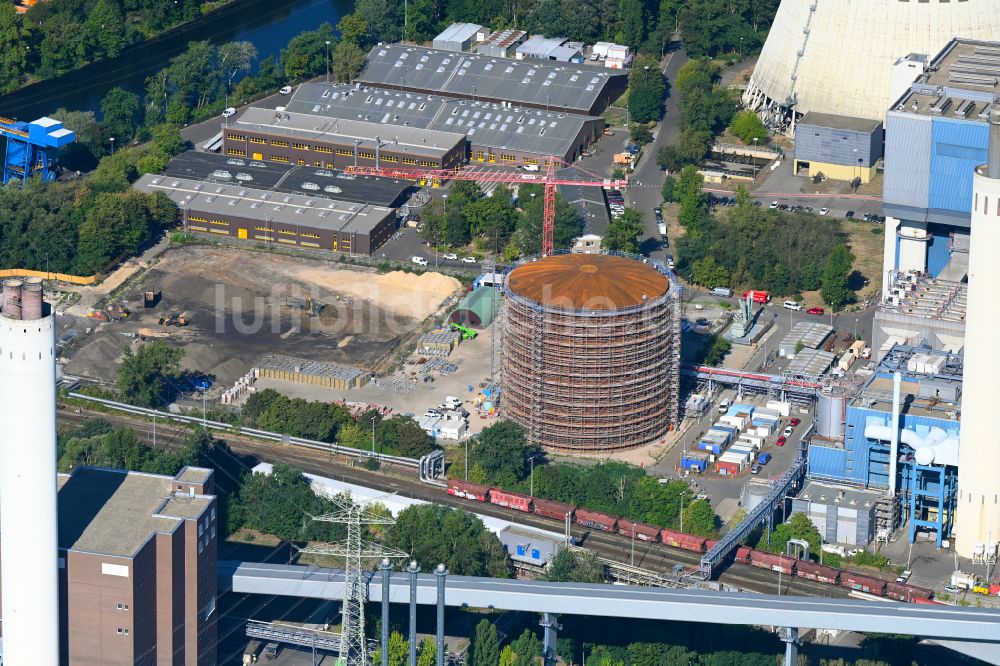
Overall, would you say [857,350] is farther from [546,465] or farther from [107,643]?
[107,643]

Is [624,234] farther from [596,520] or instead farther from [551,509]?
[596,520]

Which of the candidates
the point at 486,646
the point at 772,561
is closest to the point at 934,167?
the point at 772,561

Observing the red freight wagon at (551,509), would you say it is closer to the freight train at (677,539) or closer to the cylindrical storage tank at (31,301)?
the freight train at (677,539)

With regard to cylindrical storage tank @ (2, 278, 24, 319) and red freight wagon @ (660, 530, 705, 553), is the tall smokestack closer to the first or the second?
cylindrical storage tank @ (2, 278, 24, 319)

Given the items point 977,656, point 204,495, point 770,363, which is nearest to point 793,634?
point 977,656

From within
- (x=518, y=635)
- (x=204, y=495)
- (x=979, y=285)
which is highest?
(x=979, y=285)

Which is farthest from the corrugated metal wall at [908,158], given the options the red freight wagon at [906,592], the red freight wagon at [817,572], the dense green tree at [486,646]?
the dense green tree at [486,646]
